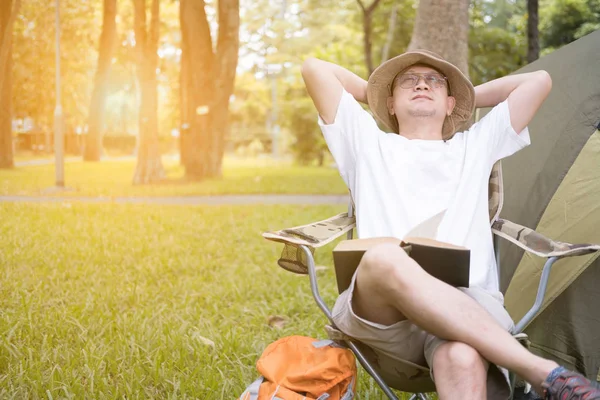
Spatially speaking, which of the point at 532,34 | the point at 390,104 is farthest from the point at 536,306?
the point at 532,34

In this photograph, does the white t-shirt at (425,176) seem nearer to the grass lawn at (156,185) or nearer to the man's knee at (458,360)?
the man's knee at (458,360)

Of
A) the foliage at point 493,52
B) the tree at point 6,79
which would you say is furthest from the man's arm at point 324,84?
the foliage at point 493,52

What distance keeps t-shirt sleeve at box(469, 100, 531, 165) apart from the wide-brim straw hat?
127 mm

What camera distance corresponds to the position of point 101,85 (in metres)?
3.74

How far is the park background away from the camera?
2422 mm

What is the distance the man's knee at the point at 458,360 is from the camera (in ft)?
5.13

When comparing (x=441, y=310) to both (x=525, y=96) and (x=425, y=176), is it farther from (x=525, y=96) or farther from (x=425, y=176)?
(x=525, y=96)

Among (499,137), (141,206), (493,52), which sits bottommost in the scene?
(141,206)

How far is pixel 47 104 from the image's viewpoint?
3.35 meters

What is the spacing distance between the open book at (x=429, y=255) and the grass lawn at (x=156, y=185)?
191 cm

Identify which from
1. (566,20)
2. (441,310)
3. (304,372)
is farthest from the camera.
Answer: (566,20)

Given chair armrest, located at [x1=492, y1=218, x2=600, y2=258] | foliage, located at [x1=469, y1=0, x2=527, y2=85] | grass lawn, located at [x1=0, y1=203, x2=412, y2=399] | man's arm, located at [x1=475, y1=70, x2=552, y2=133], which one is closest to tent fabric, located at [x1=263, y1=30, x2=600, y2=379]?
chair armrest, located at [x1=492, y1=218, x2=600, y2=258]

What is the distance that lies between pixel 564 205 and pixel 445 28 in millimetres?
2792

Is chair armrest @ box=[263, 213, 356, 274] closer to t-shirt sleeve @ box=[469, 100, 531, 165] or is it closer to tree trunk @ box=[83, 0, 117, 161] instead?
t-shirt sleeve @ box=[469, 100, 531, 165]
